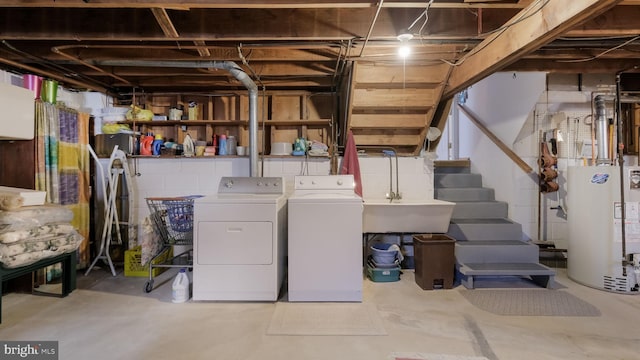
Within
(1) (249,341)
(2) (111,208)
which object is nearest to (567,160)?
(1) (249,341)

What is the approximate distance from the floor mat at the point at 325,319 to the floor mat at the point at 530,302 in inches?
39.5

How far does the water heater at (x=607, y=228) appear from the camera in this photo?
117 inches

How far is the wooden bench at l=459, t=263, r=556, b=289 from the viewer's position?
3.06 metres

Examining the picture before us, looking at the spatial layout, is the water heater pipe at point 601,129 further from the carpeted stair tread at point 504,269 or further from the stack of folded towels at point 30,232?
the stack of folded towels at point 30,232

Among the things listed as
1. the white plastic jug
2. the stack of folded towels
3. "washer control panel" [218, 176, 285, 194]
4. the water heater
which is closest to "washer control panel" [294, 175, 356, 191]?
"washer control panel" [218, 176, 285, 194]

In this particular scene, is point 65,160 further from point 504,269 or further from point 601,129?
point 601,129

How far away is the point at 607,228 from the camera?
3.04m

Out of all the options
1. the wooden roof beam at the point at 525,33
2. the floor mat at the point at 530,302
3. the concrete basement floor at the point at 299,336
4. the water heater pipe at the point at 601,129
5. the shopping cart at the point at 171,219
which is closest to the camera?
the wooden roof beam at the point at 525,33

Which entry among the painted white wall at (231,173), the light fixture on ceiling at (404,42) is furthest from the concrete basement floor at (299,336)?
the light fixture on ceiling at (404,42)

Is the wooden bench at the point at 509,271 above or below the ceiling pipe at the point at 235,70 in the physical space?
below

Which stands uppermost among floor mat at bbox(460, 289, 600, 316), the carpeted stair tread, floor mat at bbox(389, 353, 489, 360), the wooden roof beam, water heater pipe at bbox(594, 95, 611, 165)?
the wooden roof beam

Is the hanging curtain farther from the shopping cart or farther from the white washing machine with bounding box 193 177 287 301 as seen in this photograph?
the white washing machine with bounding box 193 177 287 301

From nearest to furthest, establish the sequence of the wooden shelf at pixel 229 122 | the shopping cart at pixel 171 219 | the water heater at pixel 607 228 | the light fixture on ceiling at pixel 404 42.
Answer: the light fixture on ceiling at pixel 404 42 < the water heater at pixel 607 228 < the shopping cart at pixel 171 219 < the wooden shelf at pixel 229 122

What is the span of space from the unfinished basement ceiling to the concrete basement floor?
207 centimetres
